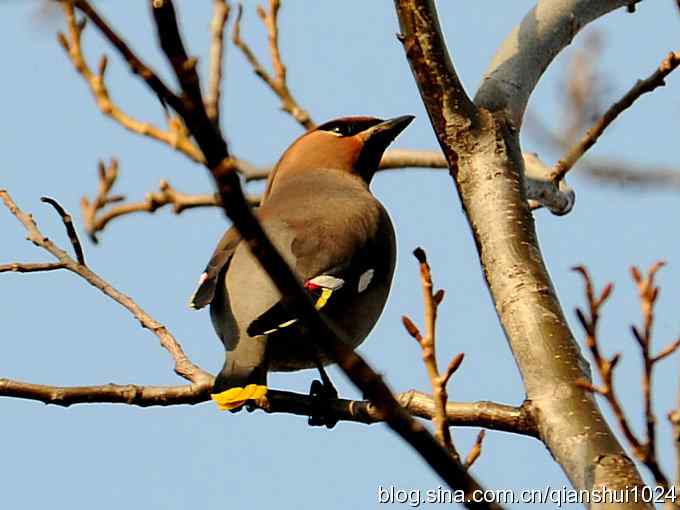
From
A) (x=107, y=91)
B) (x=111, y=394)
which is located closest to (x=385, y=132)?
(x=111, y=394)

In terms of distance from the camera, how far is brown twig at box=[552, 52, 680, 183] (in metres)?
3.47

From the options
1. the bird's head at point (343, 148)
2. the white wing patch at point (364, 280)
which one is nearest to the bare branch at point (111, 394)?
the white wing patch at point (364, 280)

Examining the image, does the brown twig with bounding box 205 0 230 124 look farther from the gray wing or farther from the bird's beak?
the bird's beak

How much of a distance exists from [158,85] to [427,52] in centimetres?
190

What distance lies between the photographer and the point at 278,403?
Answer: 3998 mm

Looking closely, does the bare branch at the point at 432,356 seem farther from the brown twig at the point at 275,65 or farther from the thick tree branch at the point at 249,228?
the brown twig at the point at 275,65

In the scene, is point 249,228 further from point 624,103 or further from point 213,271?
point 213,271

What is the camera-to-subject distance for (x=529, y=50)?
A: 4.07 metres

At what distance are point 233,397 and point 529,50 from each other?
1383 mm

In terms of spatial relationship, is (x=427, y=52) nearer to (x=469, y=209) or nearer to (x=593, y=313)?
(x=469, y=209)

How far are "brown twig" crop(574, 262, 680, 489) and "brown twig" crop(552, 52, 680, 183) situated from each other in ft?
3.90

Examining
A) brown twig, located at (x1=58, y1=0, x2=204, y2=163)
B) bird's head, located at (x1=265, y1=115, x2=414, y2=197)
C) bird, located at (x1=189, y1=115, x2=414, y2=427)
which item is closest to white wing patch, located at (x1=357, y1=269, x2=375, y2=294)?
bird, located at (x1=189, y1=115, x2=414, y2=427)

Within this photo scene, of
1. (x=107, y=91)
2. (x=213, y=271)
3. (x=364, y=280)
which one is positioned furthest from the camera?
(x=364, y=280)

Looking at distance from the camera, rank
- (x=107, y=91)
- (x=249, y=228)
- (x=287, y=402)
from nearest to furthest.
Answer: (x=249, y=228)
(x=107, y=91)
(x=287, y=402)
